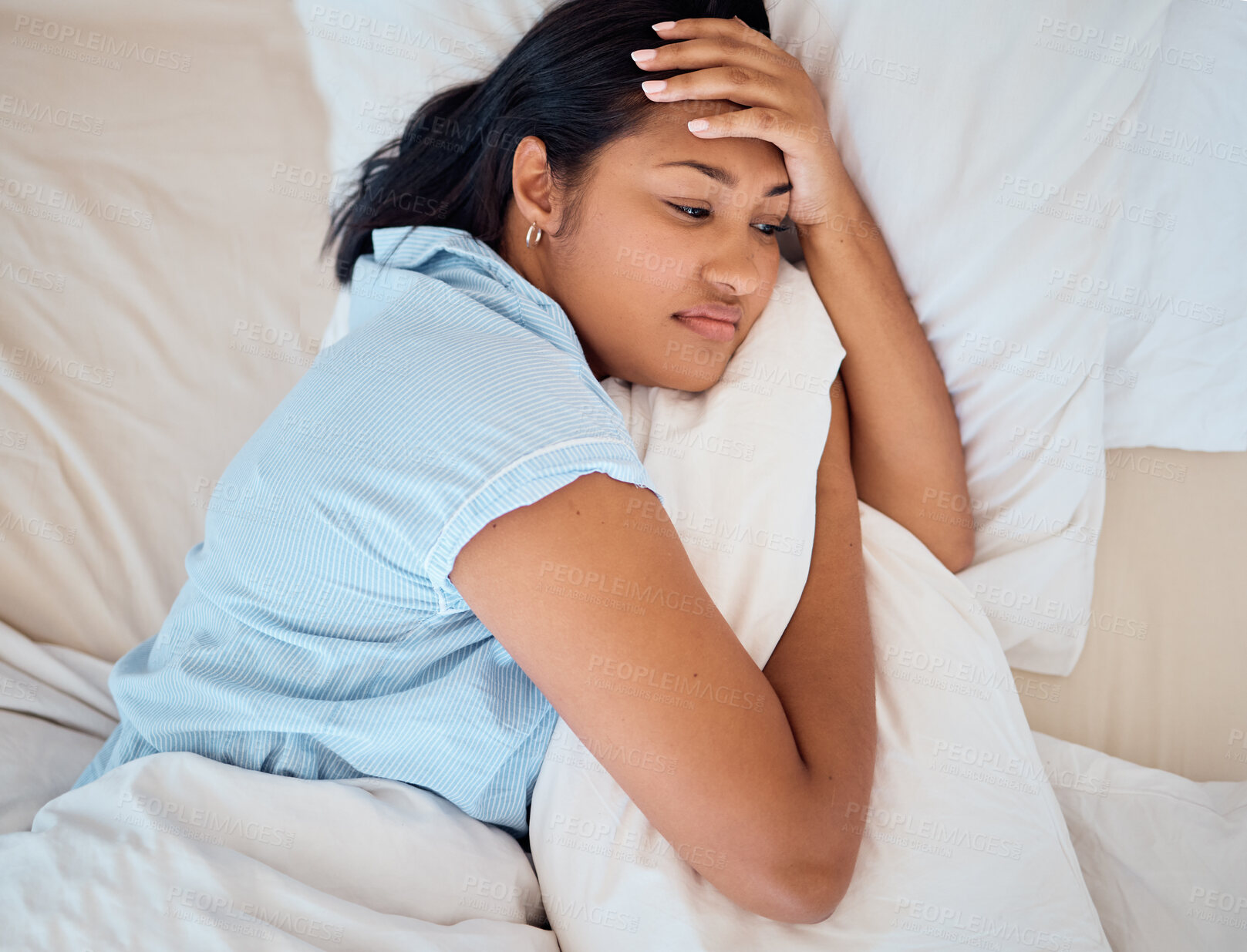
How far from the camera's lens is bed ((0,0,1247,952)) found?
112 cm

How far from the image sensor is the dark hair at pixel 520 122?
105 cm

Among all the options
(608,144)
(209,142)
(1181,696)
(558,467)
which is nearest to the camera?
(558,467)

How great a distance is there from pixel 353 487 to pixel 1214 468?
3.89ft

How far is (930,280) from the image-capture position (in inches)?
47.8

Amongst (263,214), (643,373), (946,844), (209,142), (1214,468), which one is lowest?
(946,844)

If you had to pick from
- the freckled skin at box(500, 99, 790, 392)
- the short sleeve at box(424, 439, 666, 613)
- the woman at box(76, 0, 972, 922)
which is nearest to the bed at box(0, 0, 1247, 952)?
the woman at box(76, 0, 972, 922)

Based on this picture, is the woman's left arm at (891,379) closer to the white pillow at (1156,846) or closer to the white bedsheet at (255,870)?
the white pillow at (1156,846)

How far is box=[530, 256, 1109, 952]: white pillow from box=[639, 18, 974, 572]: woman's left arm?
3.0 inches

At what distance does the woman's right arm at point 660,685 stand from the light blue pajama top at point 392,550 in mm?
39

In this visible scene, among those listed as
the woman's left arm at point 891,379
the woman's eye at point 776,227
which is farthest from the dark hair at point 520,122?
the woman's left arm at point 891,379

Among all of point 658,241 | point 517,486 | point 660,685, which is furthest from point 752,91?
point 660,685

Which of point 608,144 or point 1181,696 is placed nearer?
point 608,144

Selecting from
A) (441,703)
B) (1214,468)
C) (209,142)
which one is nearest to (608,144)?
(441,703)

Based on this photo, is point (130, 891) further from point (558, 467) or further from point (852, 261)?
point (852, 261)
